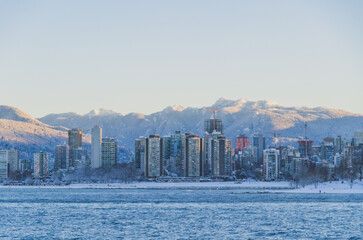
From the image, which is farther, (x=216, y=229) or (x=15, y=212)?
(x=15, y=212)

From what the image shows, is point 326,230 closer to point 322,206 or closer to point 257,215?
point 257,215

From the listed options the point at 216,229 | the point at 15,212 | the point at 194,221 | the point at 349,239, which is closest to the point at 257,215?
the point at 194,221

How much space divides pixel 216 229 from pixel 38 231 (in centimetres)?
→ 3150

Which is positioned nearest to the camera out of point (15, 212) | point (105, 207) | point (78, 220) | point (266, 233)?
point (266, 233)

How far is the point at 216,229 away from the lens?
12394 centimetres

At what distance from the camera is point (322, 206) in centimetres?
18375

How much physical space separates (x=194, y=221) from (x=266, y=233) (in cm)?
2463

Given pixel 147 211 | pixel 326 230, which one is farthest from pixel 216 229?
pixel 147 211

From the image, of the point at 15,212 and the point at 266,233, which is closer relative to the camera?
the point at 266,233

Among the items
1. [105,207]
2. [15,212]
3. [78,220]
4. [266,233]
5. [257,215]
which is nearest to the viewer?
[266,233]

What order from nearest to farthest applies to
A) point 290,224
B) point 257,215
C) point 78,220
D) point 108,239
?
point 108,239 < point 290,224 < point 78,220 < point 257,215

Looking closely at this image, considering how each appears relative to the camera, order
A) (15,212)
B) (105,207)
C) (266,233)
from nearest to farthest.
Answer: (266,233), (15,212), (105,207)

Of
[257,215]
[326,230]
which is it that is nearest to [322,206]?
[257,215]

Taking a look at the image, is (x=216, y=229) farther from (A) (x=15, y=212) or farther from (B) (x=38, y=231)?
(A) (x=15, y=212)
